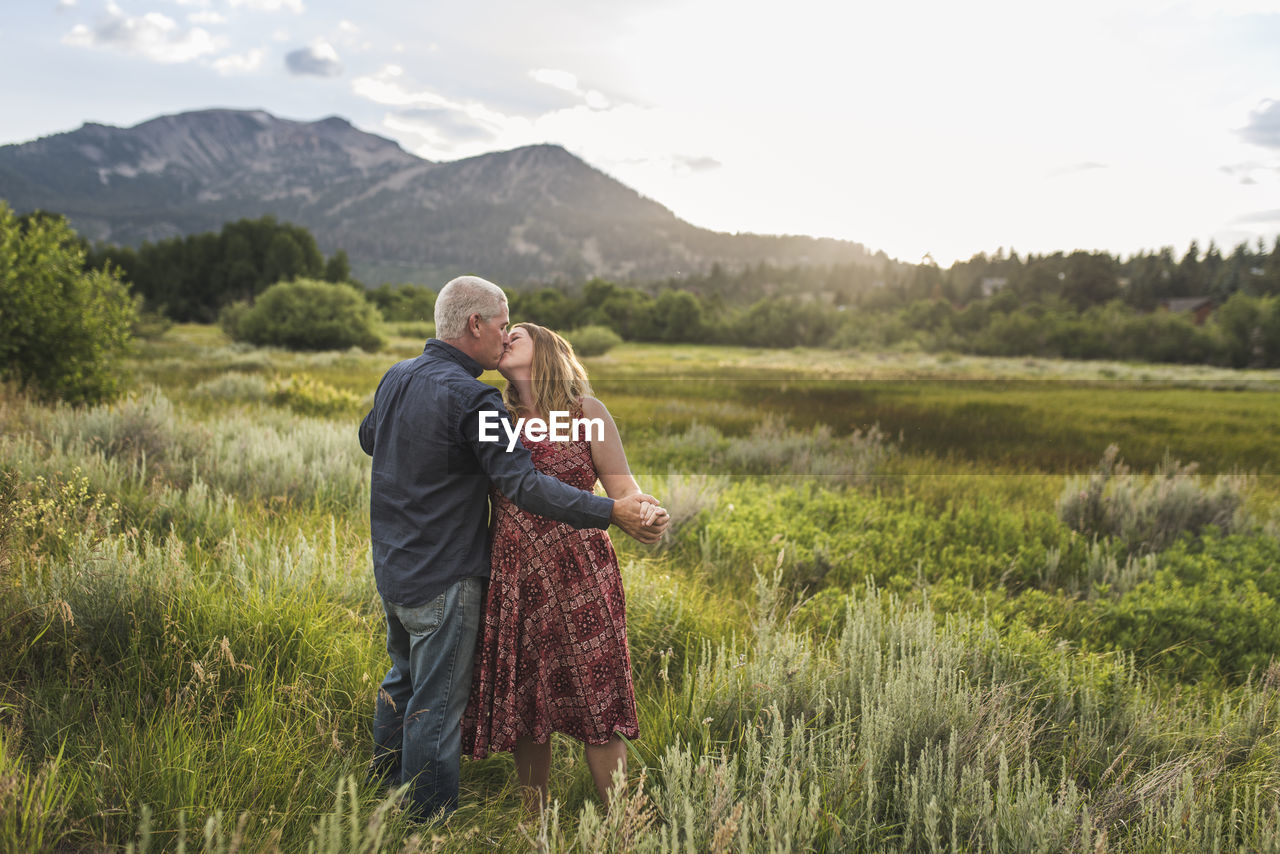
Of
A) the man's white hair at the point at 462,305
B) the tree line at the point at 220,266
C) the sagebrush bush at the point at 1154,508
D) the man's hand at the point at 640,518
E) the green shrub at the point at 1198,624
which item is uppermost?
the tree line at the point at 220,266

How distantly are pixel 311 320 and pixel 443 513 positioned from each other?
38136 millimetres

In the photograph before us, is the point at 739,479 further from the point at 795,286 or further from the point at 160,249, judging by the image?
the point at 160,249

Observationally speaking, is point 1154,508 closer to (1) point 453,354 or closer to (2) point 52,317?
(1) point 453,354

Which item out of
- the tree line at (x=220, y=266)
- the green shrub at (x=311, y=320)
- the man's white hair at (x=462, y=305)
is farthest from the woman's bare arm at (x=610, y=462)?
the tree line at (x=220, y=266)

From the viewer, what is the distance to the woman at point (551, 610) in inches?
99.3

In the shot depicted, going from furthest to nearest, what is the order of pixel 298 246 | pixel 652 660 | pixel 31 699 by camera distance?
1. pixel 298 246
2. pixel 652 660
3. pixel 31 699

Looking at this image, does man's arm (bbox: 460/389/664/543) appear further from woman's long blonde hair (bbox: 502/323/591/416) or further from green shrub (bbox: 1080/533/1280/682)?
green shrub (bbox: 1080/533/1280/682)

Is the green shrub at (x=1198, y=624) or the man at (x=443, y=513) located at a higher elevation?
the man at (x=443, y=513)

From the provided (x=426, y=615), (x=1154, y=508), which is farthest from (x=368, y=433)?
(x=1154, y=508)

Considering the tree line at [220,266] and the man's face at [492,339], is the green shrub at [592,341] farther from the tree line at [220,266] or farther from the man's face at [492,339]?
the tree line at [220,266]

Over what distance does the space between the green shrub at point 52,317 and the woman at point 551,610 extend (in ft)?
33.7

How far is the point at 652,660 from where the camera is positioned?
12.8 feet

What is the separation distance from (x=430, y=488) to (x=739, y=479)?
6.50 meters

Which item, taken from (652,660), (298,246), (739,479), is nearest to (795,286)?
(739,479)
